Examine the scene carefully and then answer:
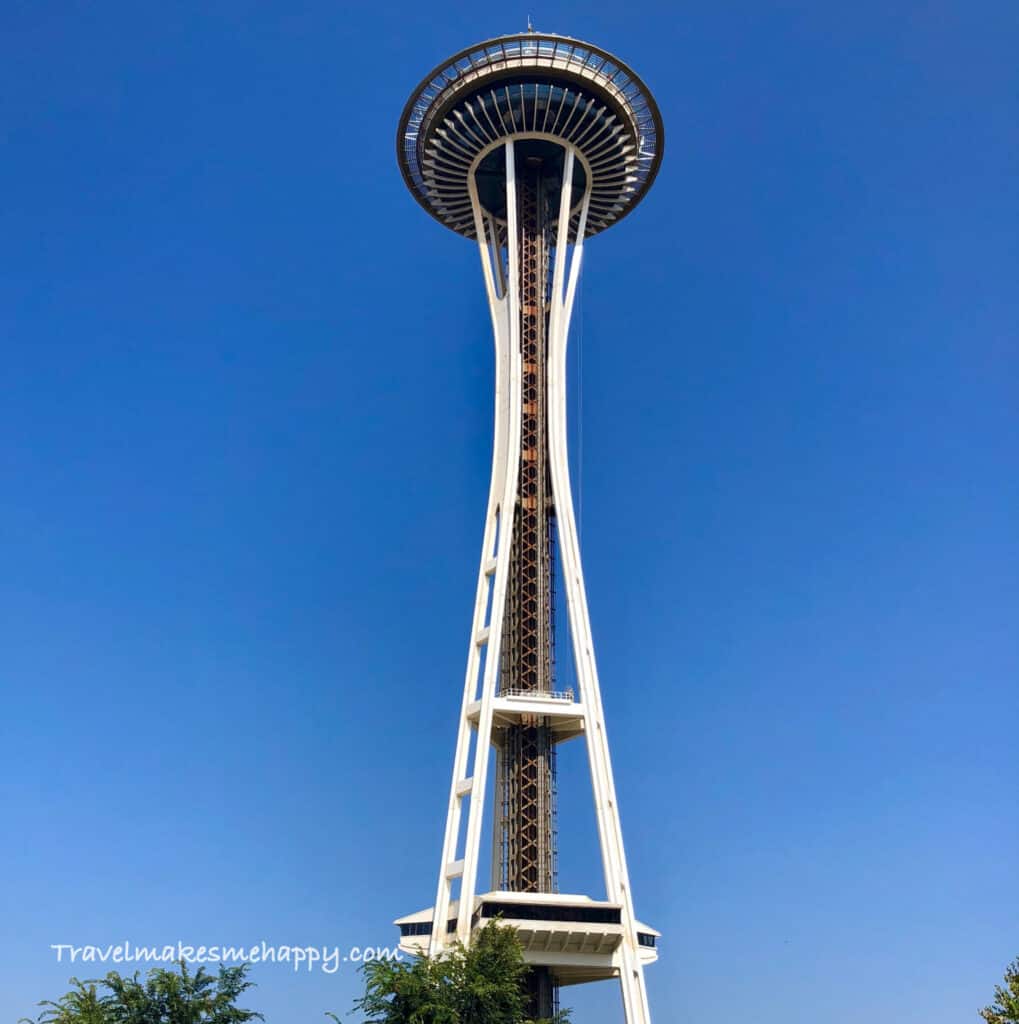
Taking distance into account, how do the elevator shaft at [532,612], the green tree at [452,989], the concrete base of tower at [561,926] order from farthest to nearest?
1. the elevator shaft at [532,612]
2. the concrete base of tower at [561,926]
3. the green tree at [452,989]

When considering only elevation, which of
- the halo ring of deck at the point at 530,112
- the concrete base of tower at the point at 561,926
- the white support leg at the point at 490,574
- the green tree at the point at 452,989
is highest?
the halo ring of deck at the point at 530,112

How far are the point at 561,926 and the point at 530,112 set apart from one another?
1696 inches

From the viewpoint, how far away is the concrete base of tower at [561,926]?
52750 mm

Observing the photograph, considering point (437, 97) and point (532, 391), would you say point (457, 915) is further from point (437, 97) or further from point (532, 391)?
point (437, 97)

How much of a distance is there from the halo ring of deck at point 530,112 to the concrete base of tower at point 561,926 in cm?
3909

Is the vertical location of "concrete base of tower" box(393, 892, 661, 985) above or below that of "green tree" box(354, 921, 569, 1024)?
above

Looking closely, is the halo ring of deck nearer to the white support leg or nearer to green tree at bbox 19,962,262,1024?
the white support leg

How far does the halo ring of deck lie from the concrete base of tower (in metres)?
39.1

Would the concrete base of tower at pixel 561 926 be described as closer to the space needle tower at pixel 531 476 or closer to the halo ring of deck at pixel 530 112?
the space needle tower at pixel 531 476

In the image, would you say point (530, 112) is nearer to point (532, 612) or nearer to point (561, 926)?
point (532, 612)

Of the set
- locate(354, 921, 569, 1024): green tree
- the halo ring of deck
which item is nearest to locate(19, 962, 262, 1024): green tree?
locate(354, 921, 569, 1024): green tree

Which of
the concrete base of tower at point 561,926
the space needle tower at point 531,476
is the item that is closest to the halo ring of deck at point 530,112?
the space needle tower at point 531,476

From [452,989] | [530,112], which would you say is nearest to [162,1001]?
[452,989]

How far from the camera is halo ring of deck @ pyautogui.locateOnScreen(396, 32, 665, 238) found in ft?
218
